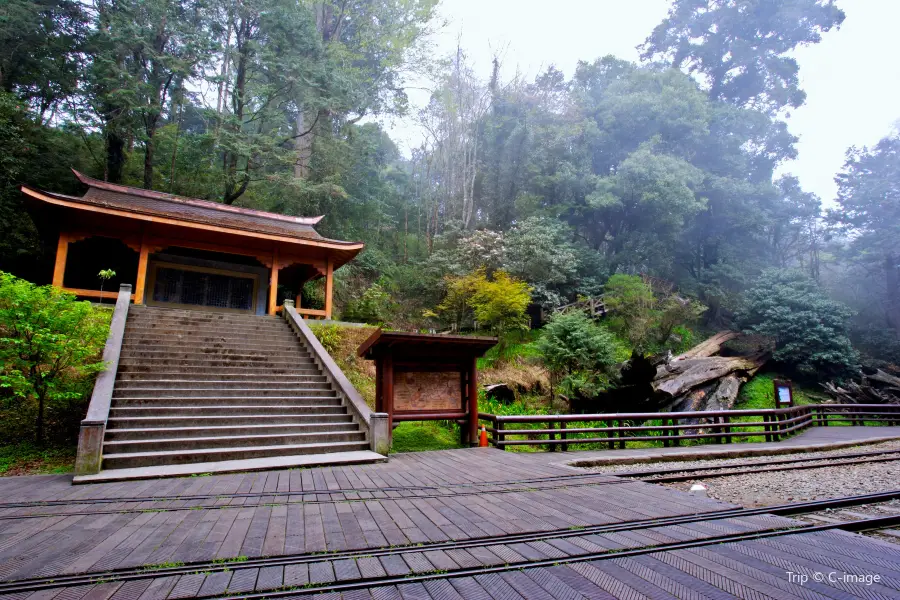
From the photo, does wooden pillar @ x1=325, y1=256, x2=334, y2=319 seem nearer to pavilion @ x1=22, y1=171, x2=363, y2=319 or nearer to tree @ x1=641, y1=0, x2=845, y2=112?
pavilion @ x1=22, y1=171, x2=363, y2=319

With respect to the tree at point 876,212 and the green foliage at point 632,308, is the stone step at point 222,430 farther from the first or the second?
the tree at point 876,212

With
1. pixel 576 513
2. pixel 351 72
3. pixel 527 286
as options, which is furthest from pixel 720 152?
pixel 576 513

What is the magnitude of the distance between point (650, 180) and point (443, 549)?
Answer: 906 inches

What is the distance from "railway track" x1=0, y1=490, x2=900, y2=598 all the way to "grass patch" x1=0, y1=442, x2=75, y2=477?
4.51 meters

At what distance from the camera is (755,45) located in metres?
28.1

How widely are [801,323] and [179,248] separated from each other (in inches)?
898

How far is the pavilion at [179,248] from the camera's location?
11.9m

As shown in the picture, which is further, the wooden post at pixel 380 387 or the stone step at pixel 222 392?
the wooden post at pixel 380 387

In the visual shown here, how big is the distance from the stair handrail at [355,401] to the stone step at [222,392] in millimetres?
346

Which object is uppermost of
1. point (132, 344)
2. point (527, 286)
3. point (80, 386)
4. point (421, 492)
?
point (527, 286)

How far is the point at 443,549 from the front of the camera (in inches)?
111

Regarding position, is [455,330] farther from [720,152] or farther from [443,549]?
[720,152]

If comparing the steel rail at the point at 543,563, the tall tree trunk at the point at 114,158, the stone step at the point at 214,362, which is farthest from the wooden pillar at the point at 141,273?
the steel rail at the point at 543,563

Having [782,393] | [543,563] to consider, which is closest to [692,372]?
[782,393]
